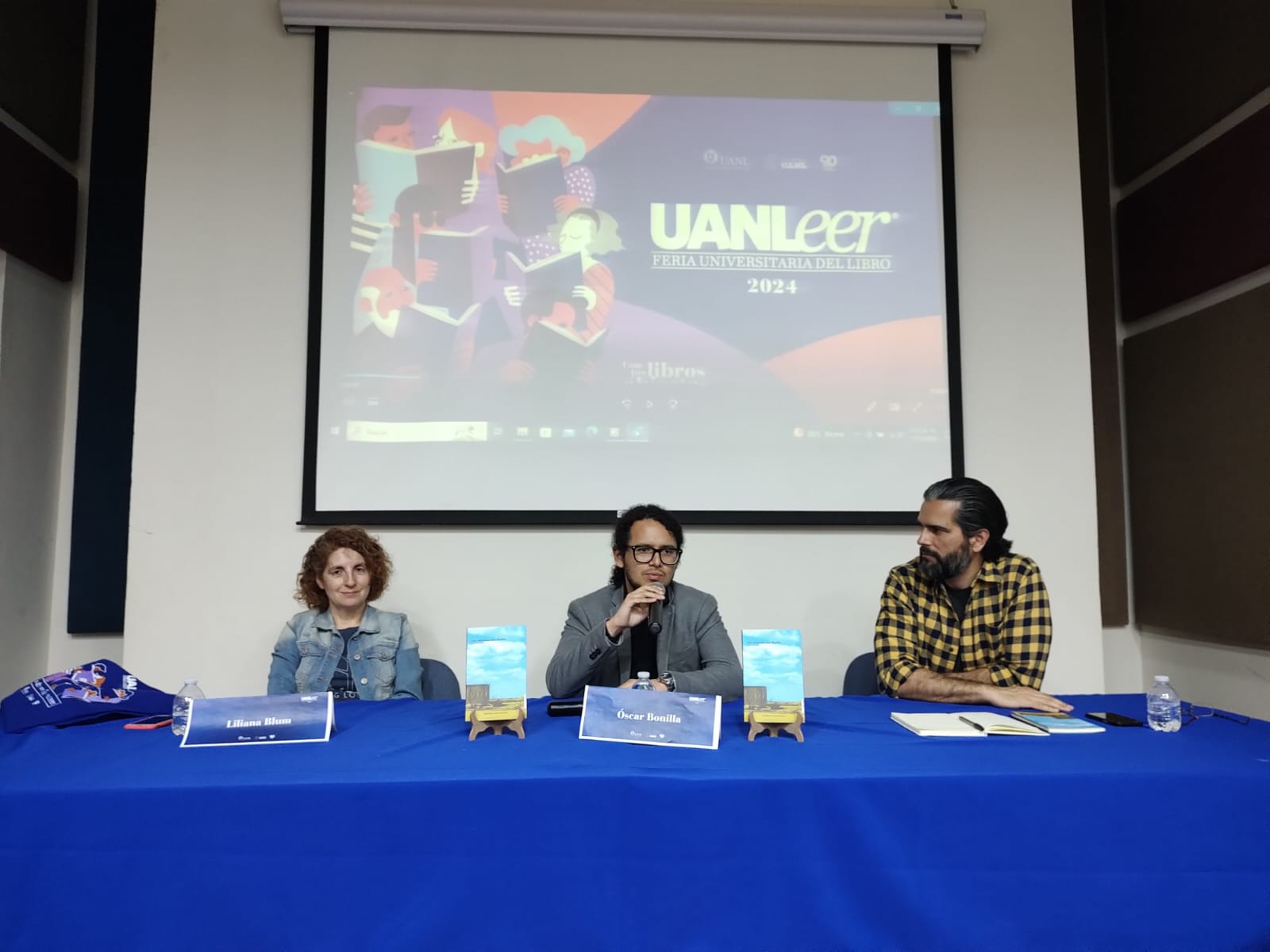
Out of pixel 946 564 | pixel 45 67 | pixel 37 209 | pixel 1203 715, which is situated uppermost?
pixel 45 67

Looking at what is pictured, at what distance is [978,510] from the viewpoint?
7.60 ft

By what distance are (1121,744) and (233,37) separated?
384cm

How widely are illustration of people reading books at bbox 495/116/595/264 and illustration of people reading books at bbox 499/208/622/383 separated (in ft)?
0.16

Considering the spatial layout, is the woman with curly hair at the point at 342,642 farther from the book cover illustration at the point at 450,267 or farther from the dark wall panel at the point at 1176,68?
the dark wall panel at the point at 1176,68

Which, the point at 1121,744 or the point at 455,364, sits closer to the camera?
the point at 1121,744

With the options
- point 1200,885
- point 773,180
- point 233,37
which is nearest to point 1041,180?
point 773,180

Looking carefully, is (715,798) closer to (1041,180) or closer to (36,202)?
(1041,180)

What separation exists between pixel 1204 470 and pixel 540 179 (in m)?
3.02

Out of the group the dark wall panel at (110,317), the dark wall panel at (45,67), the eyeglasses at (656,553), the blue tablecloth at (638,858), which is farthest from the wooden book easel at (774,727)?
the dark wall panel at (45,67)

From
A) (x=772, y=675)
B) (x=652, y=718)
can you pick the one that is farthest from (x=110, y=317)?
(x=772, y=675)

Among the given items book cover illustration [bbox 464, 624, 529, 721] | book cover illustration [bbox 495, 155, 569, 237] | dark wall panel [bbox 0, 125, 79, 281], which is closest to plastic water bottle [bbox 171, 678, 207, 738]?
book cover illustration [bbox 464, 624, 529, 721]

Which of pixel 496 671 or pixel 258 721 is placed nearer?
pixel 258 721

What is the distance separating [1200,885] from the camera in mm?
1325

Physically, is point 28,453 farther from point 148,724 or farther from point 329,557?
point 148,724
